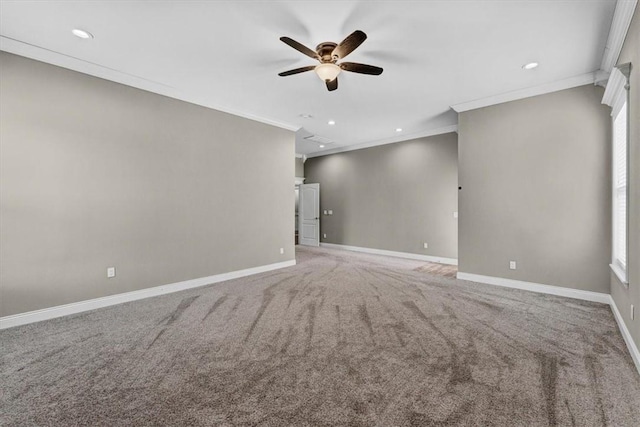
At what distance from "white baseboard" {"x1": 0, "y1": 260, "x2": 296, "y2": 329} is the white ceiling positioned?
9.41 ft

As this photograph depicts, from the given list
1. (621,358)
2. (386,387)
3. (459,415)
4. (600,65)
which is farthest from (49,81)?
(600,65)

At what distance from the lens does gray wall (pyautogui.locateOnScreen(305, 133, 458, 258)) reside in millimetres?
6508

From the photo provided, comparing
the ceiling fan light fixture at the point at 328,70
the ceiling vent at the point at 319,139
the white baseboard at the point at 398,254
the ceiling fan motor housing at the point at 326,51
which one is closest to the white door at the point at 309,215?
the white baseboard at the point at 398,254

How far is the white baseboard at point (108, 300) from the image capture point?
10.1ft

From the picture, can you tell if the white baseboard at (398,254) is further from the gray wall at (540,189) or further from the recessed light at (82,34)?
the recessed light at (82,34)

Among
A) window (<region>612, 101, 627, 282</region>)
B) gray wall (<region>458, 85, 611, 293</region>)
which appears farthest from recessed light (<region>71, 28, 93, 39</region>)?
window (<region>612, 101, 627, 282</region>)

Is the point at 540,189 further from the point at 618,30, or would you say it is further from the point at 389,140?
the point at 389,140

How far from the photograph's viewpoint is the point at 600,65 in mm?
3582

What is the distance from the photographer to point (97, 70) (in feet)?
11.8

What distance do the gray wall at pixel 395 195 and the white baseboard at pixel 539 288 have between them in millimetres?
1609

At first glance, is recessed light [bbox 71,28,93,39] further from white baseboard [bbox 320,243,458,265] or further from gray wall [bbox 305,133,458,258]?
white baseboard [bbox 320,243,458,265]

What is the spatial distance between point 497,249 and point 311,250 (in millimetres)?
4892

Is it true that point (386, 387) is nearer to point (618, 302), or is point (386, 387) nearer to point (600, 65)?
point (618, 302)

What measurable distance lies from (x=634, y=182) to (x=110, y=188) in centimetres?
560
